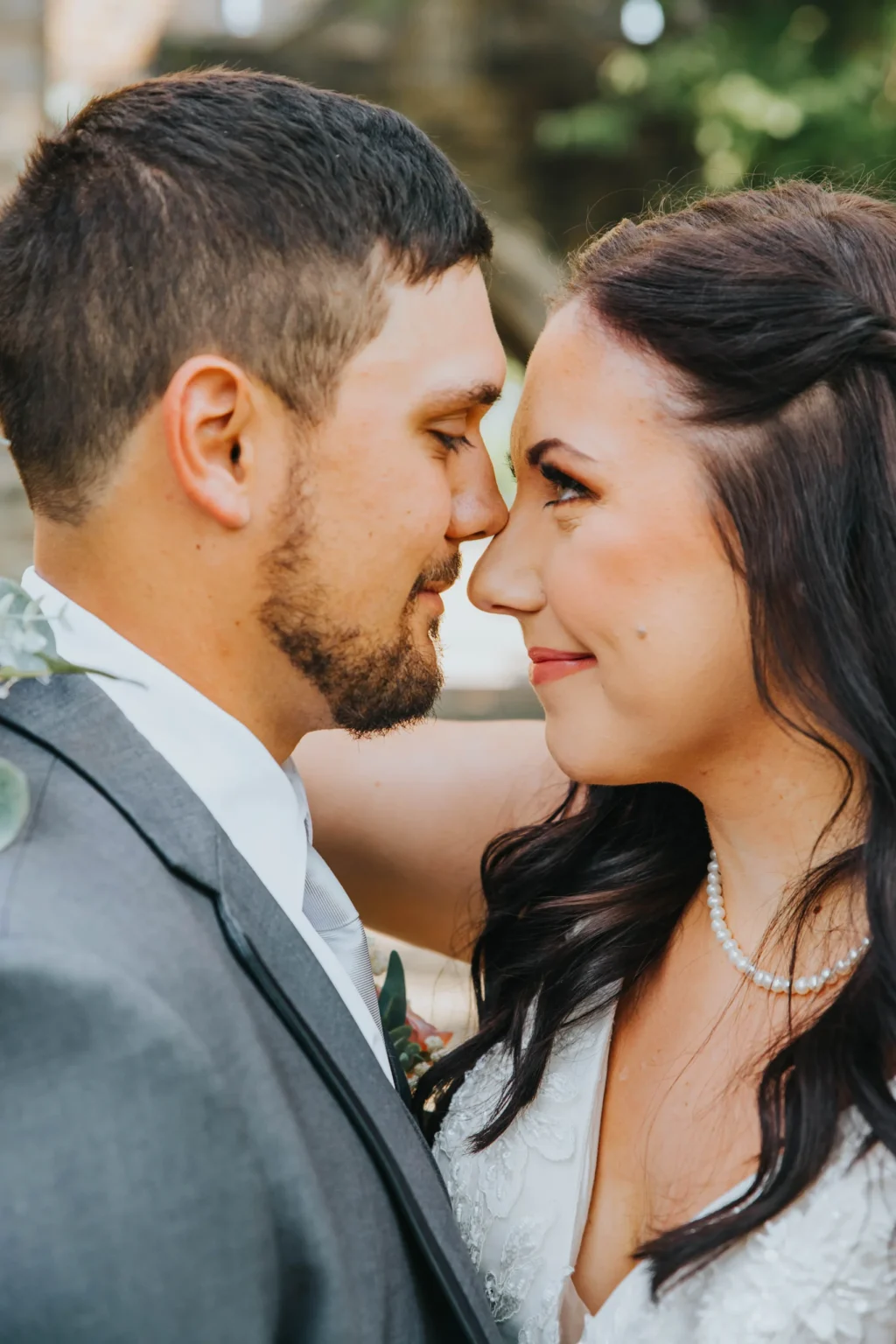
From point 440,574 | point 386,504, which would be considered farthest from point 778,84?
point 386,504

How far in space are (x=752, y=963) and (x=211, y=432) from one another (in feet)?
4.12

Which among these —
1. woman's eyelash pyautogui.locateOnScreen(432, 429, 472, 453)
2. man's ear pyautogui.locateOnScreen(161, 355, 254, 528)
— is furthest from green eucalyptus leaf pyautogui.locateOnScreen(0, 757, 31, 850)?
woman's eyelash pyautogui.locateOnScreen(432, 429, 472, 453)

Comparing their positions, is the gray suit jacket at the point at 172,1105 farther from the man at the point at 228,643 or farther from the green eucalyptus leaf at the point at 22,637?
the green eucalyptus leaf at the point at 22,637

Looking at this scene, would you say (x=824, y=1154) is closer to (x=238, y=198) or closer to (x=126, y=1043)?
(x=126, y=1043)

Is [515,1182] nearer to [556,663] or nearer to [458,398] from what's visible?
[556,663]

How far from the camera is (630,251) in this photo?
2.39 metres

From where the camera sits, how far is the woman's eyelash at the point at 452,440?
2332 millimetres

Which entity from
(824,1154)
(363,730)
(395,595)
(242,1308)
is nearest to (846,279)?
(395,595)

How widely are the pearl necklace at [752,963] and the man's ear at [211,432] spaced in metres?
1.11

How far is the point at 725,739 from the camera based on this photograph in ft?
7.68

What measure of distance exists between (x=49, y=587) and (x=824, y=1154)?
142cm

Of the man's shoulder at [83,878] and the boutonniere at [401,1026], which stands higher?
the man's shoulder at [83,878]

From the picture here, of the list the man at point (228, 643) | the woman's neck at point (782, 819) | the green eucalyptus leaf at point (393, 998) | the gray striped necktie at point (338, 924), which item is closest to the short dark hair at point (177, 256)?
the man at point (228, 643)

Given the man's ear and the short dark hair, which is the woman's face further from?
the man's ear
